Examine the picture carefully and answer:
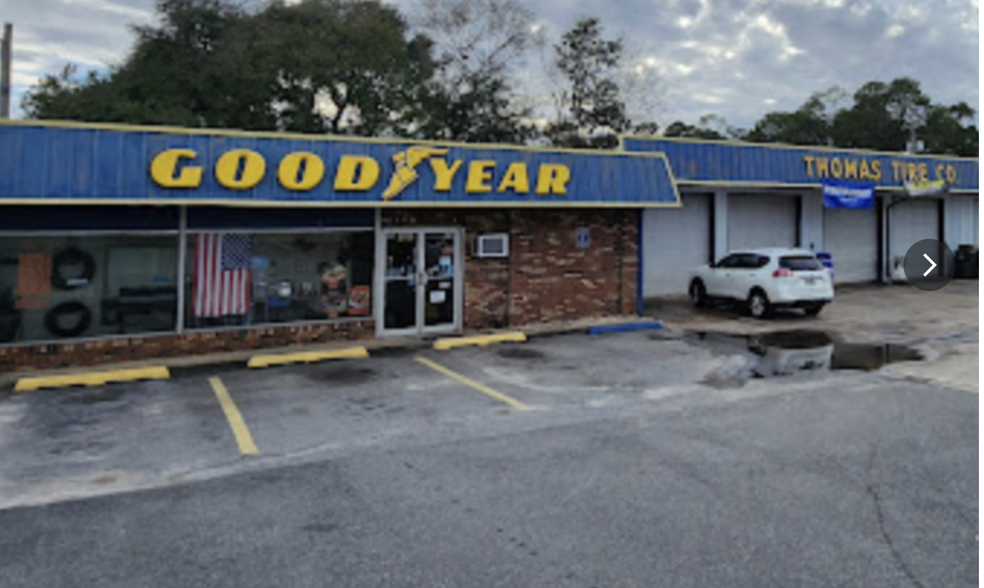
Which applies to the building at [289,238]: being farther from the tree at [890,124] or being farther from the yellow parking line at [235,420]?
the tree at [890,124]

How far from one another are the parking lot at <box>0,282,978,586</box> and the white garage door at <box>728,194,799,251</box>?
11.4 meters

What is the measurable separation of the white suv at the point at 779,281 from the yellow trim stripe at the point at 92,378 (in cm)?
1265

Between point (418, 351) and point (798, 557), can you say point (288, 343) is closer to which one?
point (418, 351)

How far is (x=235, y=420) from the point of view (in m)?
8.80

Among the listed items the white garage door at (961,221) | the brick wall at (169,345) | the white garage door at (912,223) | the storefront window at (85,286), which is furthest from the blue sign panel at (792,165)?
the storefront window at (85,286)

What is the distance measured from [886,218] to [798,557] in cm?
2547

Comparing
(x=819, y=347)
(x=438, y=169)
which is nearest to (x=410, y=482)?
(x=438, y=169)

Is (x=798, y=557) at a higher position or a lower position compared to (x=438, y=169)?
lower

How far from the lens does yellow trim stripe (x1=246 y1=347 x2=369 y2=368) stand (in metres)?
12.2

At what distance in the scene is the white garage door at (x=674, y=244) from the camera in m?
22.1

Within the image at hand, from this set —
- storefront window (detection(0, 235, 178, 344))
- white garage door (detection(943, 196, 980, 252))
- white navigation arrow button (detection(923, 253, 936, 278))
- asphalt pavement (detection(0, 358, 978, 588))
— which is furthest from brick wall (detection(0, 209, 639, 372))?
white garage door (detection(943, 196, 980, 252))

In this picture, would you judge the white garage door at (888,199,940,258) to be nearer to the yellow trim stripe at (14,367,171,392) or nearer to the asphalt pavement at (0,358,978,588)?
the asphalt pavement at (0,358,978,588)

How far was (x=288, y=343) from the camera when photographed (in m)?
13.6

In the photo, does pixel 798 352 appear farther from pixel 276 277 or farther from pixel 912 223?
pixel 912 223
